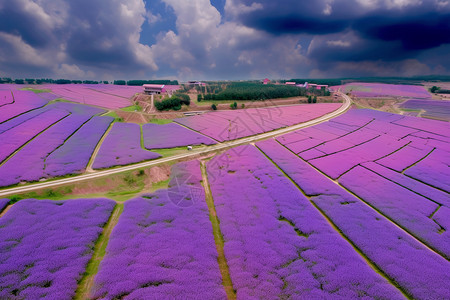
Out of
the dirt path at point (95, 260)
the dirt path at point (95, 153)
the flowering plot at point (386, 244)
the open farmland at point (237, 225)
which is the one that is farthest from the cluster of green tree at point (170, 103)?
the flowering plot at point (386, 244)

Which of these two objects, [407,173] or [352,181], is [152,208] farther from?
[407,173]

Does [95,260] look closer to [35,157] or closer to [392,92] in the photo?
[35,157]

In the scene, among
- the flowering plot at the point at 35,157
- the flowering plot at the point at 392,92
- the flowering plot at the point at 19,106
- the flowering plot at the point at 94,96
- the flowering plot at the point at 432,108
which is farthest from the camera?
the flowering plot at the point at 392,92

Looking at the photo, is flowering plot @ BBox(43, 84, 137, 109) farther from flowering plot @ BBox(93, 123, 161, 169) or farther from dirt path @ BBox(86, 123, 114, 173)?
flowering plot @ BBox(93, 123, 161, 169)

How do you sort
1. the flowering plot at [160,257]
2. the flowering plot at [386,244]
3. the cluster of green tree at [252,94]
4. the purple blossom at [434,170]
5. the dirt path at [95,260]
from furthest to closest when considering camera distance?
1. the cluster of green tree at [252,94]
2. the purple blossom at [434,170]
3. the flowering plot at [386,244]
4. the dirt path at [95,260]
5. the flowering plot at [160,257]

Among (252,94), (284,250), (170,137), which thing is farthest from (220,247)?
(252,94)

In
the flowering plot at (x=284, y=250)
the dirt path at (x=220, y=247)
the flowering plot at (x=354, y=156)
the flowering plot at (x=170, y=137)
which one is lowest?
the dirt path at (x=220, y=247)

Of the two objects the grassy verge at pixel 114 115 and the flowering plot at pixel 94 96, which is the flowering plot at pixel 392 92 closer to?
the grassy verge at pixel 114 115

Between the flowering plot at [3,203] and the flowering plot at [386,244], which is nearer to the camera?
the flowering plot at [386,244]
